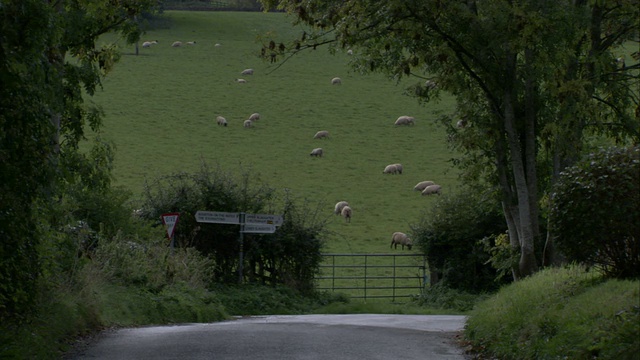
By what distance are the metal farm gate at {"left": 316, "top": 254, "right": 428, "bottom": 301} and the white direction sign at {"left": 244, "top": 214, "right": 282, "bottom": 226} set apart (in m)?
10.1

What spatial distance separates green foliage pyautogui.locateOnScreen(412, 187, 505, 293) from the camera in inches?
1421

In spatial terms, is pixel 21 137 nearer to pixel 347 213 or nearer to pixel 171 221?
pixel 171 221

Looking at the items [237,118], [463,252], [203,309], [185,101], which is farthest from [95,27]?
[185,101]

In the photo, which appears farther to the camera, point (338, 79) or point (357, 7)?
point (338, 79)

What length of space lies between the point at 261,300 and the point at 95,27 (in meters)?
11.4

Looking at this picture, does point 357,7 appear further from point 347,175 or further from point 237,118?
point 237,118

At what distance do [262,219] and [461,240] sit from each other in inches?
438

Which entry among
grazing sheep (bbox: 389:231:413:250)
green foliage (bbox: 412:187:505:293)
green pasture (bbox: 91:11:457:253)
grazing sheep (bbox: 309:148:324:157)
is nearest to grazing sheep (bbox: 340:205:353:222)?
green pasture (bbox: 91:11:457:253)

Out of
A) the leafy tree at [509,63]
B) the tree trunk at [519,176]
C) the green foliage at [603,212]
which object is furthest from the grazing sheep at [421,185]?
the green foliage at [603,212]

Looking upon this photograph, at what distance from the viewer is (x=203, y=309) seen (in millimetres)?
22859

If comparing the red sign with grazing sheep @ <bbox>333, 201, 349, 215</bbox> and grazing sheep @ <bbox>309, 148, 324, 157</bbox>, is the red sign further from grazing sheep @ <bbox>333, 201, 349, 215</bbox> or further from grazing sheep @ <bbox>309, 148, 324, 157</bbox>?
grazing sheep @ <bbox>309, 148, 324, 157</bbox>

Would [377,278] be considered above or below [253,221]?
below

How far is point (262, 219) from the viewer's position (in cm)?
2786

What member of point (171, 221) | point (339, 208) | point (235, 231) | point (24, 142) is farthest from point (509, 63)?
point (339, 208)
